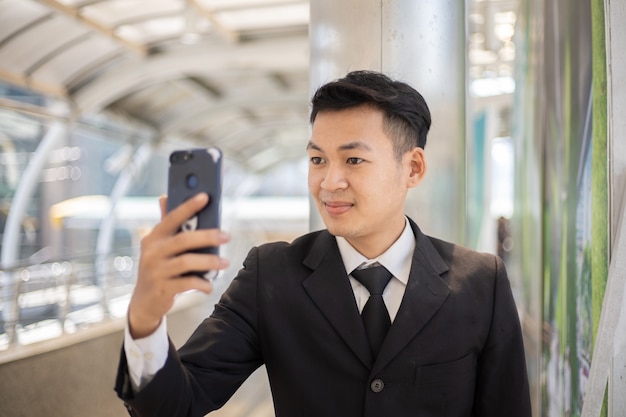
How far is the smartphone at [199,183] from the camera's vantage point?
1098 millimetres

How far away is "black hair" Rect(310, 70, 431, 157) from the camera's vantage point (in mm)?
1620

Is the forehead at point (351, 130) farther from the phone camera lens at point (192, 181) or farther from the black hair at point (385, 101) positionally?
the phone camera lens at point (192, 181)

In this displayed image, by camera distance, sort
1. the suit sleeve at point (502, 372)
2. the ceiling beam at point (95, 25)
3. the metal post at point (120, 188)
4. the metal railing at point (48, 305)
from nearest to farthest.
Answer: the suit sleeve at point (502, 372), the metal railing at point (48, 305), the ceiling beam at point (95, 25), the metal post at point (120, 188)

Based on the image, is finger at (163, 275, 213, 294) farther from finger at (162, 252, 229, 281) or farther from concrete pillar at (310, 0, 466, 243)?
concrete pillar at (310, 0, 466, 243)

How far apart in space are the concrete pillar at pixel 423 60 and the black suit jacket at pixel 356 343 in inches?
31.3

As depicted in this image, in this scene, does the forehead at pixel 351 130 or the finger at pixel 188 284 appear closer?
the finger at pixel 188 284

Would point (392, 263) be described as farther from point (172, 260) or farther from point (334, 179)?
point (172, 260)

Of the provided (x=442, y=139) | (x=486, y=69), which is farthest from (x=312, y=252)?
(x=486, y=69)

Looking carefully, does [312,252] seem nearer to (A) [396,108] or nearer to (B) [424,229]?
(A) [396,108]

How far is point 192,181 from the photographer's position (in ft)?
3.69

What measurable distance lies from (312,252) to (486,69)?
11924 millimetres

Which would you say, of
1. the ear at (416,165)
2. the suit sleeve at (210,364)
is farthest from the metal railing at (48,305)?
the ear at (416,165)

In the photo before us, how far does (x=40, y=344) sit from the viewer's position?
2455 mm

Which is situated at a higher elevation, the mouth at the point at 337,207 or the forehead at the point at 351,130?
the forehead at the point at 351,130
